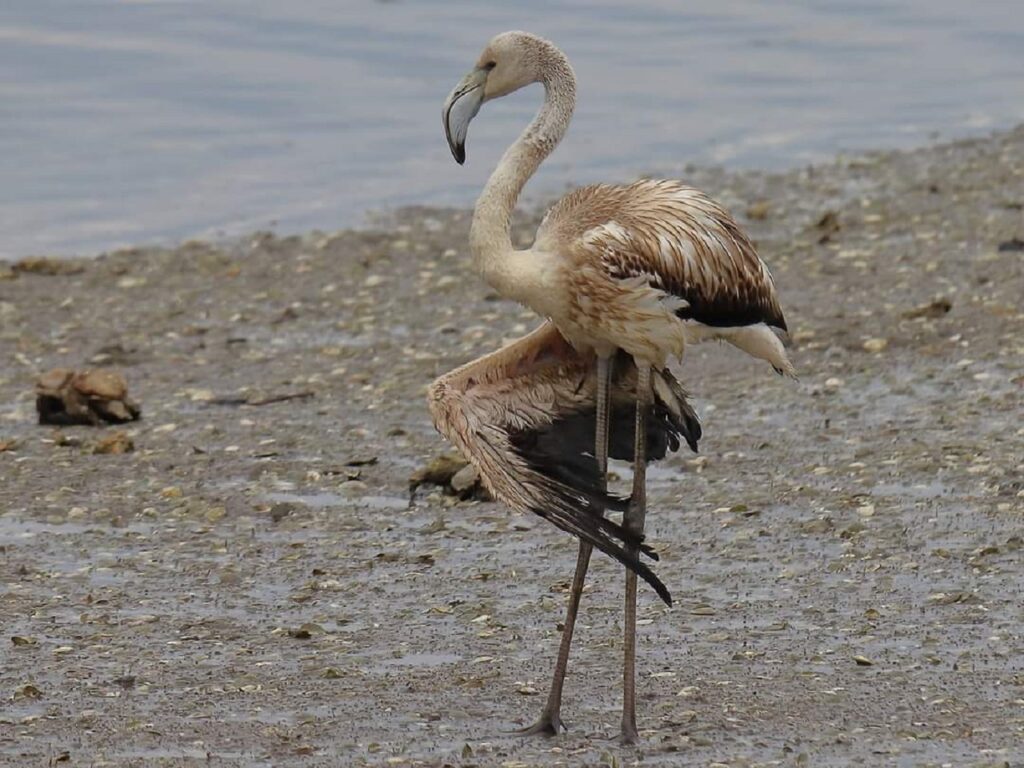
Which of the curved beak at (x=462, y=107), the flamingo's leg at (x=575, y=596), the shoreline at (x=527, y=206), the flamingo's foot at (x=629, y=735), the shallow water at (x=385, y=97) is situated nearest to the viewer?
the flamingo's foot at (x=629, y=735)

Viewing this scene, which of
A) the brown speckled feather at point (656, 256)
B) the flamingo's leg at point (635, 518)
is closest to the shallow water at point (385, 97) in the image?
the brown speckled feather at point (656, 256)

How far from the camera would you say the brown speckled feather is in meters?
6.52

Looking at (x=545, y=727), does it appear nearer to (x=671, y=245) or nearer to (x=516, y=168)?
(x=671, y=245)

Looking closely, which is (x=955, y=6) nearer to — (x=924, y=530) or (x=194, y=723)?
(x=924, y=530)

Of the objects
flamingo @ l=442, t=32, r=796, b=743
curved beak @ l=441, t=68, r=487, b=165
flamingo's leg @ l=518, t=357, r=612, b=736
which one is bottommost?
flamingo's leg @ l=518, t=357, r=612, b=736

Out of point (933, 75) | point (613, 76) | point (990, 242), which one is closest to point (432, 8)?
point (613, 76)

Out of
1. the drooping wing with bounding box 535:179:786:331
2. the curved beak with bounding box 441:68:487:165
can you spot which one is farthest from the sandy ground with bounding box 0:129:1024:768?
Answer: the curved beak with bounding box 441:68:487:165

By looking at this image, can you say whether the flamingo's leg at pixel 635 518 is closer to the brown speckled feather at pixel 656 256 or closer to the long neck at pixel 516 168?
the brown speckled feather at pixel 656 256

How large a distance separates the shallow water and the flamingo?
337 inches

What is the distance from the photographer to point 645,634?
292 inches

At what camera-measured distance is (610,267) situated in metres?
6.48

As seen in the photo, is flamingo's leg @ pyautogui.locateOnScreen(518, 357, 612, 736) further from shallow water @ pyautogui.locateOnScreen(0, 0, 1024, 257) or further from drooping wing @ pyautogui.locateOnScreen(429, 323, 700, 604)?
shallow water @ pyautogui.locateOnScreen(0, 0, 1024, 257)

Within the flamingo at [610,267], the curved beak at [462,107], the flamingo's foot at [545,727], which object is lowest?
the flamingo's foot at [545,727]

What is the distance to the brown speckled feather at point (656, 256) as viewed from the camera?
6.52m
